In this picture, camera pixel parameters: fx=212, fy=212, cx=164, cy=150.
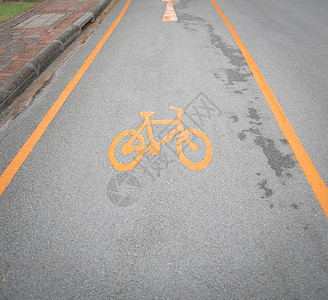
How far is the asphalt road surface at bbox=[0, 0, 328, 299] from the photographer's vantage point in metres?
1.55

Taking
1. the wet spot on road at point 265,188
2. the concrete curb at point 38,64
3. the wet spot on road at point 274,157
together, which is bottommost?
the wet spot on road at point 265,188

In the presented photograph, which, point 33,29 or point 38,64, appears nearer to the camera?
point 38,64

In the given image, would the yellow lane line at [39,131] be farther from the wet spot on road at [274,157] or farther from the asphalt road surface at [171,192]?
the wet spot on road at [274,157]

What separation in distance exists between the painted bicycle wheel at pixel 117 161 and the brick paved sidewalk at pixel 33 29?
7.48 feet

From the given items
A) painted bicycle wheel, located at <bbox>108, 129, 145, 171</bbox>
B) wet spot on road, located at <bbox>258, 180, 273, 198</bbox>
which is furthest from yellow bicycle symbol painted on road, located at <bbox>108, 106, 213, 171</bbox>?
wet spot on road, located at <bbox>258, 180, 273, 198</bbox>

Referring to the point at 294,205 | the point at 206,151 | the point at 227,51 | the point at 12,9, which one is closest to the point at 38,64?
the point at 206,151

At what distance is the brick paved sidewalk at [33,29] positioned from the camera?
3895 mm

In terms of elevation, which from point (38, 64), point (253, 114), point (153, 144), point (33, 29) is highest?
point (33, 29)

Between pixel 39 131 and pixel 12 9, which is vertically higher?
pixel 12 9

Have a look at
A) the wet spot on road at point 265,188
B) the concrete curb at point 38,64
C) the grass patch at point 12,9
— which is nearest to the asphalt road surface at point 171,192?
the wet spot on road at point 265,188

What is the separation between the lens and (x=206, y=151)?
7.87 feet

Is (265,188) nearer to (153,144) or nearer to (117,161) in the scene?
(153,144)

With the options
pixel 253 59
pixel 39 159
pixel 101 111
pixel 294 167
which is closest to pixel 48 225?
pixel 39 159

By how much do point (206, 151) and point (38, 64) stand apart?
3.41 meters
